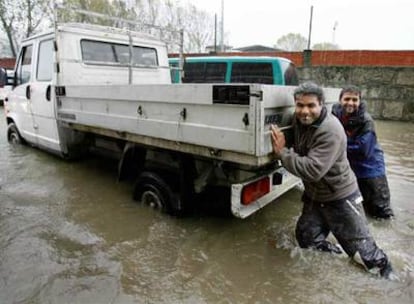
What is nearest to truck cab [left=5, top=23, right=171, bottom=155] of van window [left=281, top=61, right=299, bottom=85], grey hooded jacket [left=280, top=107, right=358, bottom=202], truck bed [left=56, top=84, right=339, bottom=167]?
truck bed [left=56, top=84, right=339, bottom=167]

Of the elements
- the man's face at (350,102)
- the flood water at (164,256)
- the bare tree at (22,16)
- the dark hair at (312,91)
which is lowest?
the flood water at (164,256)

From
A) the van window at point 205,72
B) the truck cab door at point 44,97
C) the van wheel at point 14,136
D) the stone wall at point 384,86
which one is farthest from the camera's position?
the stone wall at point 384,86

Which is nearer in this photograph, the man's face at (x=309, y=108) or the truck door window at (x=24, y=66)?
the man's face at (x=309, y=108)

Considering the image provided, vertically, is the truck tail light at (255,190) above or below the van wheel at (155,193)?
above

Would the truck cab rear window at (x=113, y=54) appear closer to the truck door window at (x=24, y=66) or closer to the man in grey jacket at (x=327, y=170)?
the truck door window at (x=24, y=66)

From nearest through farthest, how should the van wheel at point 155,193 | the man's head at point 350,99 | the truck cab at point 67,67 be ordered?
the van wheel at point 155,193, the man's head at point 350,99, the truck cab at point 67,67

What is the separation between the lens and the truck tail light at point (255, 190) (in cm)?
281

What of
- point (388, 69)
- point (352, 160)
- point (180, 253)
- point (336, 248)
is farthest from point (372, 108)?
point (180, 253)

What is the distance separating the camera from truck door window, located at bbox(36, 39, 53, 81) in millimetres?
4703

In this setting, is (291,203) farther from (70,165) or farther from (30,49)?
(30,49)

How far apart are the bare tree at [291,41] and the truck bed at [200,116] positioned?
50281 mm

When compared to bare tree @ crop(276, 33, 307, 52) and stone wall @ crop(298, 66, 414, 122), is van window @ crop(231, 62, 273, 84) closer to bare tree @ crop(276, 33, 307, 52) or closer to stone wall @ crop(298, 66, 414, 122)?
stone wall @ crop(298, 66, 414, 122)

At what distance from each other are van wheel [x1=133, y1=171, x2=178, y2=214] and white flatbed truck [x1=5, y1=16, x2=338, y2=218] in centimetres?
1

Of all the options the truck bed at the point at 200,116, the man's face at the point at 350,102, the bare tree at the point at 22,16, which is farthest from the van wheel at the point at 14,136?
the bare tree at the point at 22,16
